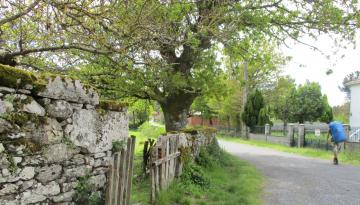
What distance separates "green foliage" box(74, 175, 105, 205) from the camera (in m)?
4.92

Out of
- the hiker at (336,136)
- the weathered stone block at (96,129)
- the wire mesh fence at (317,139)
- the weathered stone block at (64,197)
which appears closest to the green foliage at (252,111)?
the wire mesh fence at (317,139)

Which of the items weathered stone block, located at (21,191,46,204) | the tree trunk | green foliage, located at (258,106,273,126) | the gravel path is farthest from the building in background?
weathered stone block, located at (21,191,46,204)

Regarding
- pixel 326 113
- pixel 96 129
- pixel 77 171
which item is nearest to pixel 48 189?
pixel 77 171

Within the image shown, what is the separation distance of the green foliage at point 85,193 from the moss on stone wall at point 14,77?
1591mm

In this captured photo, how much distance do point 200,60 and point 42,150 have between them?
9.82 metres

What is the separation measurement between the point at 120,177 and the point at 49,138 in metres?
1.55

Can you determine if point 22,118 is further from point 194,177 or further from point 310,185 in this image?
point 310,185

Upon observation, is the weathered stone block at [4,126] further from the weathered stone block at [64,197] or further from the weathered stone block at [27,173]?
the weathered stone block at [64,197]

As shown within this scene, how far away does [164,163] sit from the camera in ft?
25.9

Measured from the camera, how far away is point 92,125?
5.27 metres

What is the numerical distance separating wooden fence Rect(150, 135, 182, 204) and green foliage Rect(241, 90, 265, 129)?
27.8m

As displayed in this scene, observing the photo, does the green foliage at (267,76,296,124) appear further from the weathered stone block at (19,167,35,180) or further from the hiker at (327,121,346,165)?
the weathered stone block at (19,167,35,180)

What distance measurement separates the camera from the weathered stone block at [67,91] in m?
4.34

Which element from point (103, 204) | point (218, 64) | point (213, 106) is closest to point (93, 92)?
point (103, 204)
